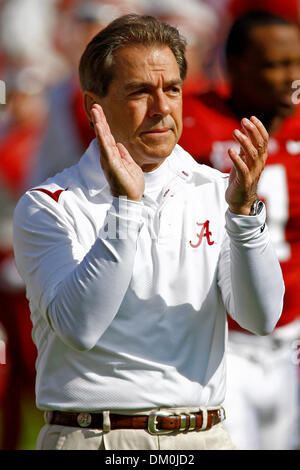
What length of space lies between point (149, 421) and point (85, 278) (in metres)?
0.45

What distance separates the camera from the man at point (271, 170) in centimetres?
498

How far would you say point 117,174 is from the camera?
9.25 ft

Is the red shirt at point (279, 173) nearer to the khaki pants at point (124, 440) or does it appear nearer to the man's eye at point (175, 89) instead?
the man's eye at point (175, 89)

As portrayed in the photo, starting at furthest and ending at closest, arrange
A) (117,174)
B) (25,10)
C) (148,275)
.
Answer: (25,10) → (148,275) → (117,174)

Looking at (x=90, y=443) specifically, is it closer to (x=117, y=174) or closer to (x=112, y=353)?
(x=112, y=353)

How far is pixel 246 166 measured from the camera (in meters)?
2.85

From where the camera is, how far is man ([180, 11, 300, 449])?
4.98 metres

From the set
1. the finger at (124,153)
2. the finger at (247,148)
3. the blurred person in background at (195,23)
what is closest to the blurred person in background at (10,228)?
the blurred person in background at (195,23)

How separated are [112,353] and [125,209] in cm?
40

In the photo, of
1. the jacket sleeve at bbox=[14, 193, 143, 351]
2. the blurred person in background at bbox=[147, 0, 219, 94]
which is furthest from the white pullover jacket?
the blurred person in background at bbox=[147, 0, 219, 94]

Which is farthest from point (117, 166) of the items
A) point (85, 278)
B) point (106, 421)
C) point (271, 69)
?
point (271, 69)

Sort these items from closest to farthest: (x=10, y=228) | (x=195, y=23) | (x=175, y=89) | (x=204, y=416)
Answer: (x=204, y=416) → (x=175, y=89) → (x=10, y=228) → (x=195, y=23)

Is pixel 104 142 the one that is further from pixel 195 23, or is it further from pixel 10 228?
pixel 195 23
